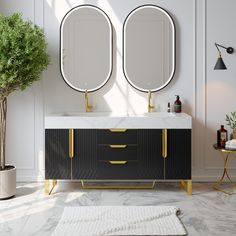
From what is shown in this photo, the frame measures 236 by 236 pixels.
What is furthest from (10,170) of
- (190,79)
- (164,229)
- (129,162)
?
(190,79)

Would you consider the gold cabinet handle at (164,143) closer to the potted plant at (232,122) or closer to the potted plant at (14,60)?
the potted plant at (232,122)

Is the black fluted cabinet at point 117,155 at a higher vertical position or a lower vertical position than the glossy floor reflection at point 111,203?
higher

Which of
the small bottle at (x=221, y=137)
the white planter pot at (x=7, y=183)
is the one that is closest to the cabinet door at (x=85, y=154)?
the white planter pot at (x=7, y=183)

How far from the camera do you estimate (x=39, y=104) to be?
5086mm

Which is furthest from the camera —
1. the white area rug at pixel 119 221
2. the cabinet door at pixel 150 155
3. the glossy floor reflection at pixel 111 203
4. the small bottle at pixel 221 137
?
the small bottle at pixel 221 137

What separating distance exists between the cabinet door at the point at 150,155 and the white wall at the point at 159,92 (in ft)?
2.16

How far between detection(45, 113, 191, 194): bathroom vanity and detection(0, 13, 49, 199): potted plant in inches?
17.3

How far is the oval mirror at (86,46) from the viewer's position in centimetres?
498

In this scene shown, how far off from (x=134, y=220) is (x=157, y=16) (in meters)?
2.43

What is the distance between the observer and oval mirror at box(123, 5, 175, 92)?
498 cm

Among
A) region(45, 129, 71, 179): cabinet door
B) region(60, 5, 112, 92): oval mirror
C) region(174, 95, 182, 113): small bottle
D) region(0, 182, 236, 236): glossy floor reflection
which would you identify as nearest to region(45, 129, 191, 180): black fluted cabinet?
region(45, 129, 71, 179): cabinet door

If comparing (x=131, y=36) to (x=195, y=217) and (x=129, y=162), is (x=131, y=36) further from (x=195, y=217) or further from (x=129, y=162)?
(x=195, y=217)

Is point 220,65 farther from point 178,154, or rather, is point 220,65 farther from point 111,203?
point 111,203

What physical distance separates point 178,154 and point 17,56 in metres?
1.88
